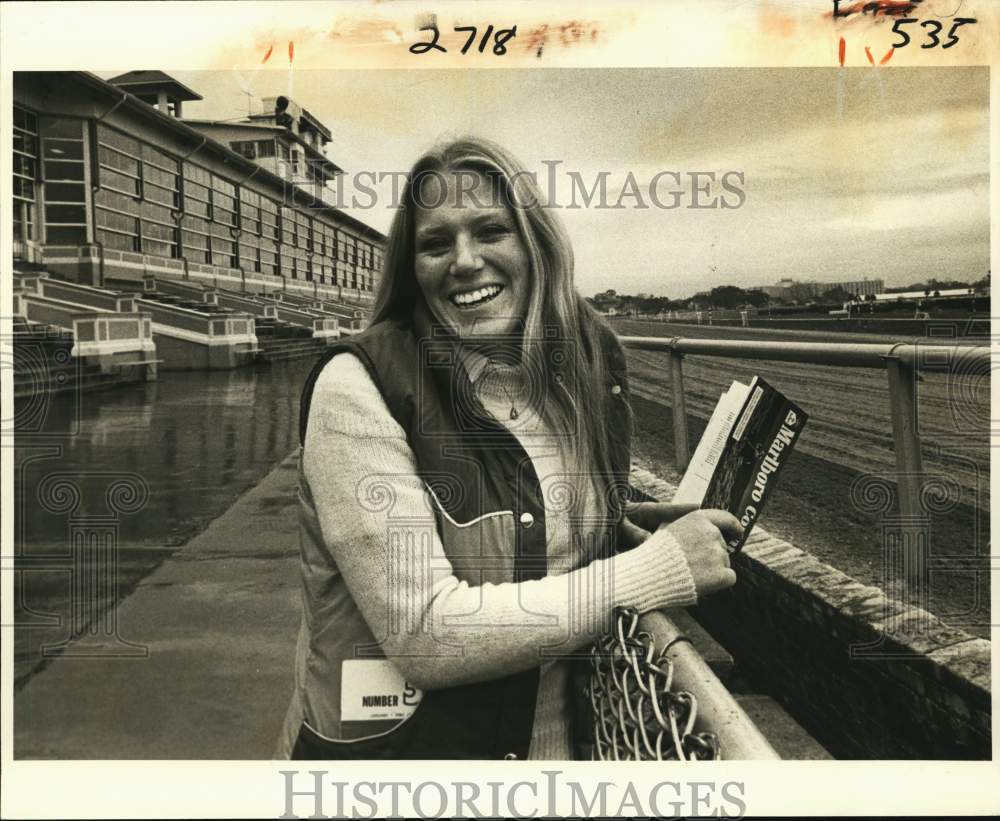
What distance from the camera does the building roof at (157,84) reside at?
2.29 meters

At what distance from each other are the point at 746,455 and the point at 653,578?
0.46 meters

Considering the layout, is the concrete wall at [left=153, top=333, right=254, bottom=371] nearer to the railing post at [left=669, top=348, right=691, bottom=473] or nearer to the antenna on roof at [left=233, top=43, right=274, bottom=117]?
the antenna on roof at [left=233, top=43, right=274, bottom=117]

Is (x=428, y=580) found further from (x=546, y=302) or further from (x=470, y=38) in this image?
(x=470, y=38)

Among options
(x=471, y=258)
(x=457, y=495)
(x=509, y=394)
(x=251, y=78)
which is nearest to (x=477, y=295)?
(x=471, y=258)

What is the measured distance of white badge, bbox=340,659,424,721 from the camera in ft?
6.51

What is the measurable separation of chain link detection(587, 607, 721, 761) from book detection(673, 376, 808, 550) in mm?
395

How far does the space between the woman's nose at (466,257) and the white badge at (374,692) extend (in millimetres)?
865

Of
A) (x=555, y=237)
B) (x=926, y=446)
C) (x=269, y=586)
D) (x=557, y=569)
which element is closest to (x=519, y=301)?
(x=555, y=237)

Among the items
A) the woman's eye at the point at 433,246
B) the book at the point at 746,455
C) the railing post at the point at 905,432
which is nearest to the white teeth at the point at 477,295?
the woman's eye at the point at 433,246

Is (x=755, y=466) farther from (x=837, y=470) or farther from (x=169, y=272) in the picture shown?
(x=169, y=272)

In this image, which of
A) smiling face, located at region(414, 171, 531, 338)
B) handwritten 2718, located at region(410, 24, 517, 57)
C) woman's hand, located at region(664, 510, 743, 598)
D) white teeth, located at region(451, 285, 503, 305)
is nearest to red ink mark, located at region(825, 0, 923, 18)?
handwritten 2718, located at region(410, 24, 517, 57)

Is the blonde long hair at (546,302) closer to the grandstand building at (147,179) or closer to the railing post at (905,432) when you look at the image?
the grandstand building at (147,179)

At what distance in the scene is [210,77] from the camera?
7.48ft

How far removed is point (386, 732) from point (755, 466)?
1037 mm
